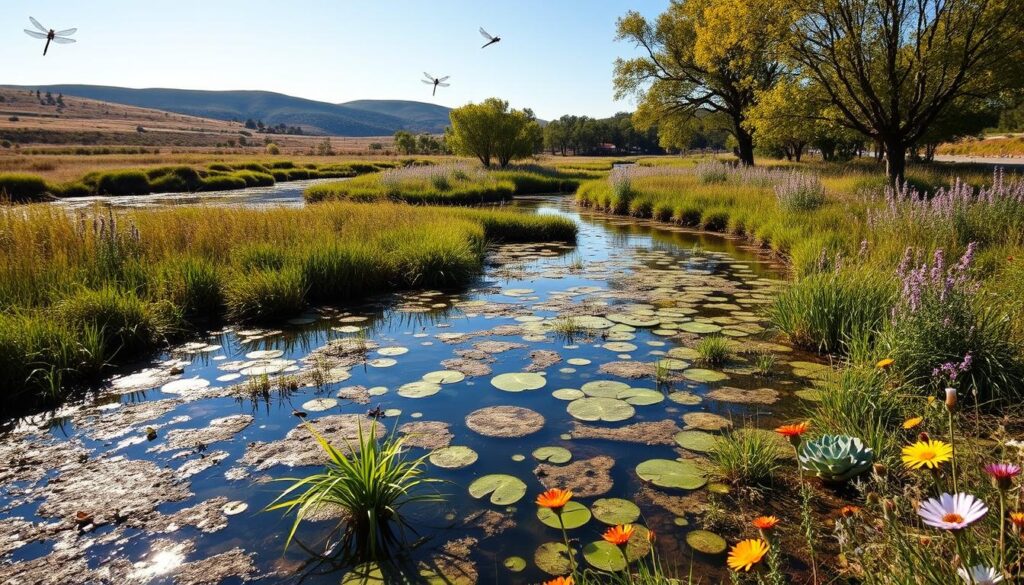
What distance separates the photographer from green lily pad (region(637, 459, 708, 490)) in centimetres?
308

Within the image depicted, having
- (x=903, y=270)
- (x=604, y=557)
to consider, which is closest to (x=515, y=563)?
(x=604, y=557)

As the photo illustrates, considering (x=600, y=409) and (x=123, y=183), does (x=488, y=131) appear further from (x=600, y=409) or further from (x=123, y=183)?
(x=600, y=409)

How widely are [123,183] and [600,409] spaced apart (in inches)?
1129

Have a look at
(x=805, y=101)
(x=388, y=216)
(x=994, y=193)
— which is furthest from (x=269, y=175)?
(x=994, y=193)

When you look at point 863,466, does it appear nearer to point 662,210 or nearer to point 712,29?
point 662,210

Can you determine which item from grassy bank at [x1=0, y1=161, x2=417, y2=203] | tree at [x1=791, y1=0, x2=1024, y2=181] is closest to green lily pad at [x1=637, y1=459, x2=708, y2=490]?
tree at [x1=791, y1=0, x2=1024, y2=181]

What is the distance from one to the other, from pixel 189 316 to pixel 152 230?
8.04 ft

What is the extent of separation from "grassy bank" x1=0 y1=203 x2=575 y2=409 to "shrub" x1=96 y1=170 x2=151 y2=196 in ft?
63.6

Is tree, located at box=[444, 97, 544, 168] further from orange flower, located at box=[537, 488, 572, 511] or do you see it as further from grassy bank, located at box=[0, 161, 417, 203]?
orange flower, located at box=[537, 488, 572, 511]

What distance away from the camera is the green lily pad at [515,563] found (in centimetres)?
247

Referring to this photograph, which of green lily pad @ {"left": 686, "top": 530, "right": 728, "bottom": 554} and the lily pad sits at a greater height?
the lily pad

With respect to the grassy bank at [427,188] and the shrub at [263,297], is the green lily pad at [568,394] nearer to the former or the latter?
the shrub at [263,297]

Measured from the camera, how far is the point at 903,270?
4.31 m

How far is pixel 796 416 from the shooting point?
3.90 metres
